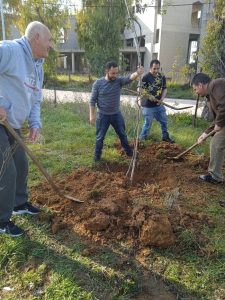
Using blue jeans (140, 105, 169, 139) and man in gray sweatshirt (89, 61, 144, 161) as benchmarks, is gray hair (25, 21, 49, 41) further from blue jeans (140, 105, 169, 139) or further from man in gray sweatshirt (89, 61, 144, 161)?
blue jeans (140, 105, 169, 139)

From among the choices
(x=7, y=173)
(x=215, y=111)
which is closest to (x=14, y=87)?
(x=7, y=173)

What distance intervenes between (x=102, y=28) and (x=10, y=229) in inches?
725

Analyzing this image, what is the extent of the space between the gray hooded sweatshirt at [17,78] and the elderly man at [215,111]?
2.40 m

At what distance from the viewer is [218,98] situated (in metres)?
4.13

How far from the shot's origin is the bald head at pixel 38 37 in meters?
2.84

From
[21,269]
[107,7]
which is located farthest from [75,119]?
[107,7]

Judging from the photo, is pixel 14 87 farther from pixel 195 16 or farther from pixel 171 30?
pixel 195 16

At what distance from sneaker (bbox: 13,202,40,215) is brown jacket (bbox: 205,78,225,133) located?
2789 millimetres

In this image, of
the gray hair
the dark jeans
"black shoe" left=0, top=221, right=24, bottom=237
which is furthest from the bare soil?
the gray hair

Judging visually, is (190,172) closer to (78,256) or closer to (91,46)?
(78,256)

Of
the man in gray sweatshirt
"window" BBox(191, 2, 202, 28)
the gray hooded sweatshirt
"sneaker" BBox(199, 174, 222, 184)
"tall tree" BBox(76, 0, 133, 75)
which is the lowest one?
"sneaker" BBox(199, 174, 222, 184)

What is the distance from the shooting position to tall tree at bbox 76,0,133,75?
62.2 feet

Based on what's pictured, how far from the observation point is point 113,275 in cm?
265

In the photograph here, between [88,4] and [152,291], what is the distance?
20331 millimetres
